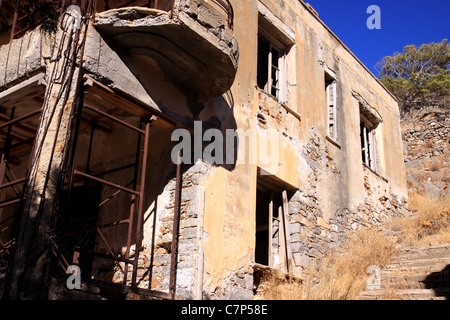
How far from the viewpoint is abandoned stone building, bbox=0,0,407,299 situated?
5.93 metres

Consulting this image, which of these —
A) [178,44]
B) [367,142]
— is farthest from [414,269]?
[367,142]

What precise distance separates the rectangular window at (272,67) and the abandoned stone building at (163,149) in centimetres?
3

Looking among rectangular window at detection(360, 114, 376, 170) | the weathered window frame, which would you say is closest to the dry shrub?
the weathered window frame

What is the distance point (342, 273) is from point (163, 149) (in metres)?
4.03

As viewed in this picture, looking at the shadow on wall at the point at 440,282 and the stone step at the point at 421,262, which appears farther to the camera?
the stone step at the point at 421,262

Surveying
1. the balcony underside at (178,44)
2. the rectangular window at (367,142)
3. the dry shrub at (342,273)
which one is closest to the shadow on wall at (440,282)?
the dry shrub at (342,273)

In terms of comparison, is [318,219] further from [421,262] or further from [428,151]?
[428,151]

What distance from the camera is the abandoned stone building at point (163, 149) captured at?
19.5ft

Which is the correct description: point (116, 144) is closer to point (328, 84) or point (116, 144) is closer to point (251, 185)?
point (251, 185)

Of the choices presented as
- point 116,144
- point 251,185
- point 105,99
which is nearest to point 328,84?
point 251,185

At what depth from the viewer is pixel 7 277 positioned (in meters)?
5.29

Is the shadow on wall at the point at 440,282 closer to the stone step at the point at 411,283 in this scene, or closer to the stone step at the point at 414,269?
the stone step at the point at 411,283

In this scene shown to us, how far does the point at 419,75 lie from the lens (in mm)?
24344
